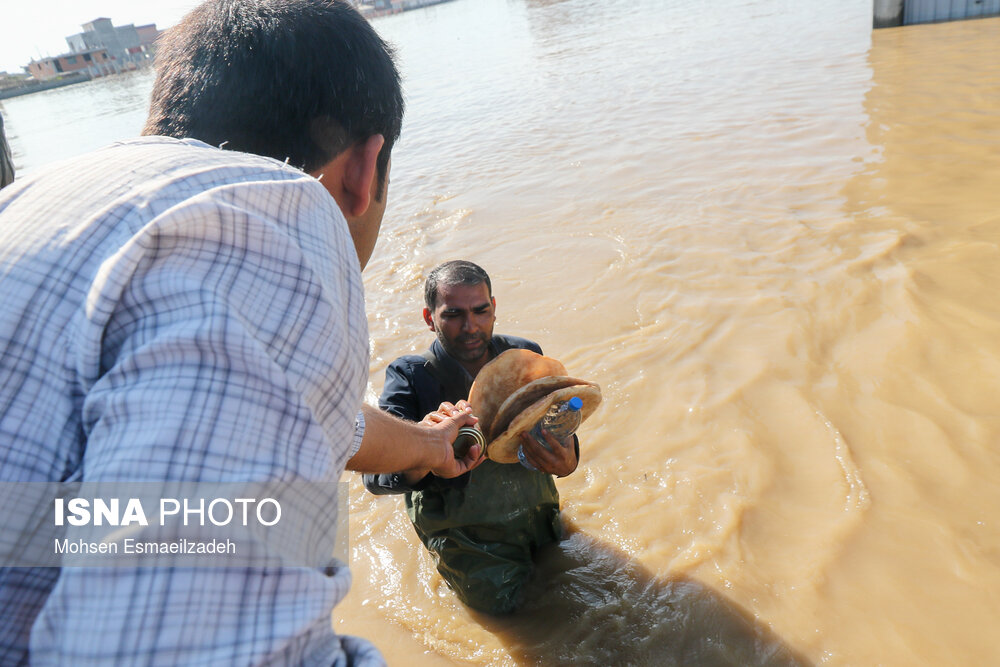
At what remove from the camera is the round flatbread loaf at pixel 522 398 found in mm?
2299

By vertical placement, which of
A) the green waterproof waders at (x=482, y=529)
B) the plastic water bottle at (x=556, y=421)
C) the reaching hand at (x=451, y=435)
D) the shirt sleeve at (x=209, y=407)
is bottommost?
the green waterproof waders at (x=482, y=529)

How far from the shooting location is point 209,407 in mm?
624

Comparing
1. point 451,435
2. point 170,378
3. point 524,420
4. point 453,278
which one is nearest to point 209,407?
point 170,378

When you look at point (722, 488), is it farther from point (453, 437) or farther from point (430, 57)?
point (430, 57)

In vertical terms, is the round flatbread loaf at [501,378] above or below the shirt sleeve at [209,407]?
below

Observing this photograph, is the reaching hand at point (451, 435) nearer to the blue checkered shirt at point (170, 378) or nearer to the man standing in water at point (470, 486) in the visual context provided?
the man standing in water at point (470, 486)

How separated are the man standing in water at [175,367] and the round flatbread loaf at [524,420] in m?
1.42

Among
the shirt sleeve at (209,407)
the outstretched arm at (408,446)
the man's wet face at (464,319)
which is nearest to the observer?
the shirt sleeve at (209,407)

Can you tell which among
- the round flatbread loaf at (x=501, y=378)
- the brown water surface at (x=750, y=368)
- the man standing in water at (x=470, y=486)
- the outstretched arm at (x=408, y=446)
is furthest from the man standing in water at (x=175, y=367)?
the brown water surface at (x=750, y=368)

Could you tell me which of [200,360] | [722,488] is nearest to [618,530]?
[722,488]

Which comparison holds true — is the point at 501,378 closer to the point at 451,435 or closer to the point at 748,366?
the point at 451,435

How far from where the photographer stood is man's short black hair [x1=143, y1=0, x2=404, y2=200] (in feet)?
3.76

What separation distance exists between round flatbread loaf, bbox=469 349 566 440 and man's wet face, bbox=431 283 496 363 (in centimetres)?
25

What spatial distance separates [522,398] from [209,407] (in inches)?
69.1
